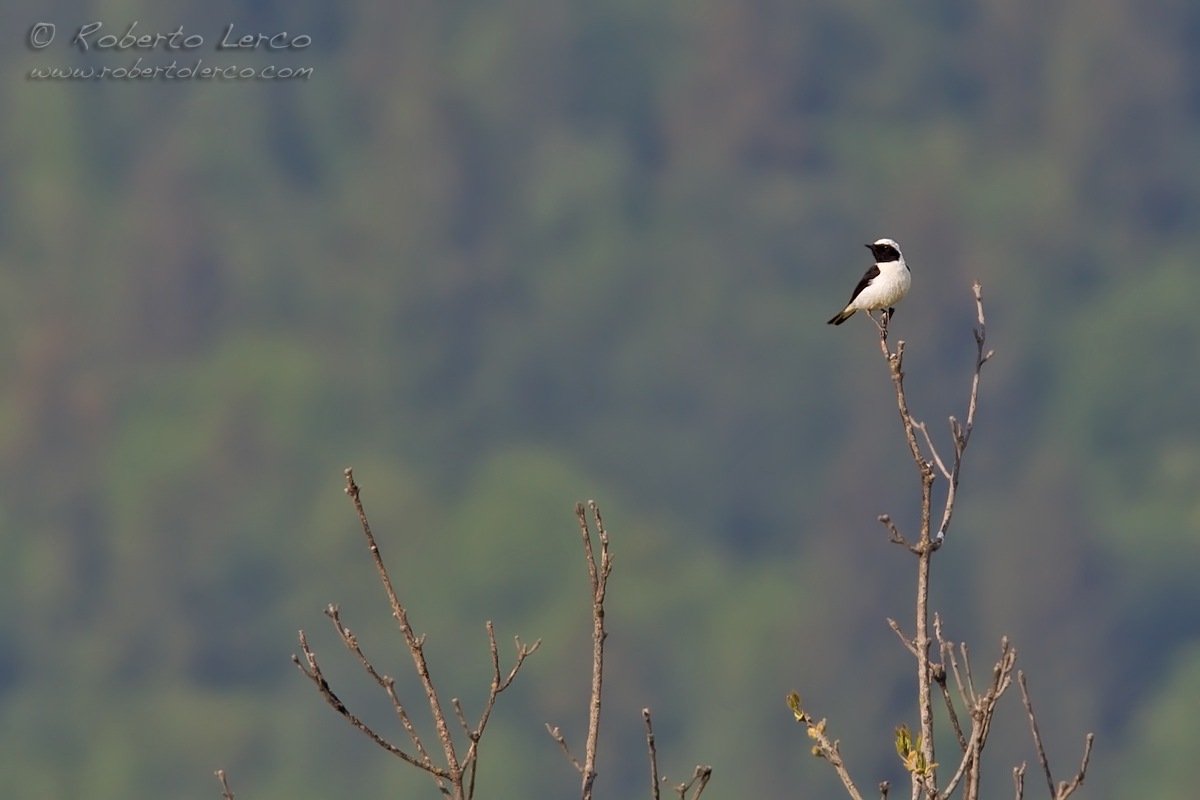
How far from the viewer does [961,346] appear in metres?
179

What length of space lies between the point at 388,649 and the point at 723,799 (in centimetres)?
3599

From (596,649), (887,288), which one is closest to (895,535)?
(596,649)

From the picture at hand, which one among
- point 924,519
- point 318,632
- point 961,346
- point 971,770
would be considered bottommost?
point 971,770

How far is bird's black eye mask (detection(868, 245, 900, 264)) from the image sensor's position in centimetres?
1638

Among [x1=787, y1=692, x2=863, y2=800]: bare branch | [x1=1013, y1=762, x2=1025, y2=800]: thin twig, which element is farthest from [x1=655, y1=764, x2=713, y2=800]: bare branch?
[x1=1013, y1=762, x2=1025, y2=800]: thin twig

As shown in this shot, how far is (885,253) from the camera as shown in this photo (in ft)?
54.3

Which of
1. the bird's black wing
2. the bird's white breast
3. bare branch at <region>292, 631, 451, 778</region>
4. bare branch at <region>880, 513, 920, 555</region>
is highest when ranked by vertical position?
the bird's black wing

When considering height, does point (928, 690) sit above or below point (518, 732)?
below

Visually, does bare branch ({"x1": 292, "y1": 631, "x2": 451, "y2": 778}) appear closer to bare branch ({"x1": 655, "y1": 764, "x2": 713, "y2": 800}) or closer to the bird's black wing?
bare branch ({"x1": 655, "y1": 764, "x2": 713, "y2": 800})

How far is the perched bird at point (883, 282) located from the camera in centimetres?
1547

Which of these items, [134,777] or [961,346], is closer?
[134,777]

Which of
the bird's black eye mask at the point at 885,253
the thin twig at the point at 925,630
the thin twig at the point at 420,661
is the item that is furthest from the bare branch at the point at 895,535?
the bird's black eye mask at the point at 885,253

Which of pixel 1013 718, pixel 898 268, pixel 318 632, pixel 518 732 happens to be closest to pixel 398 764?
pixel 518 732

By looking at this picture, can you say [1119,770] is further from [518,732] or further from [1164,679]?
[518,732]
